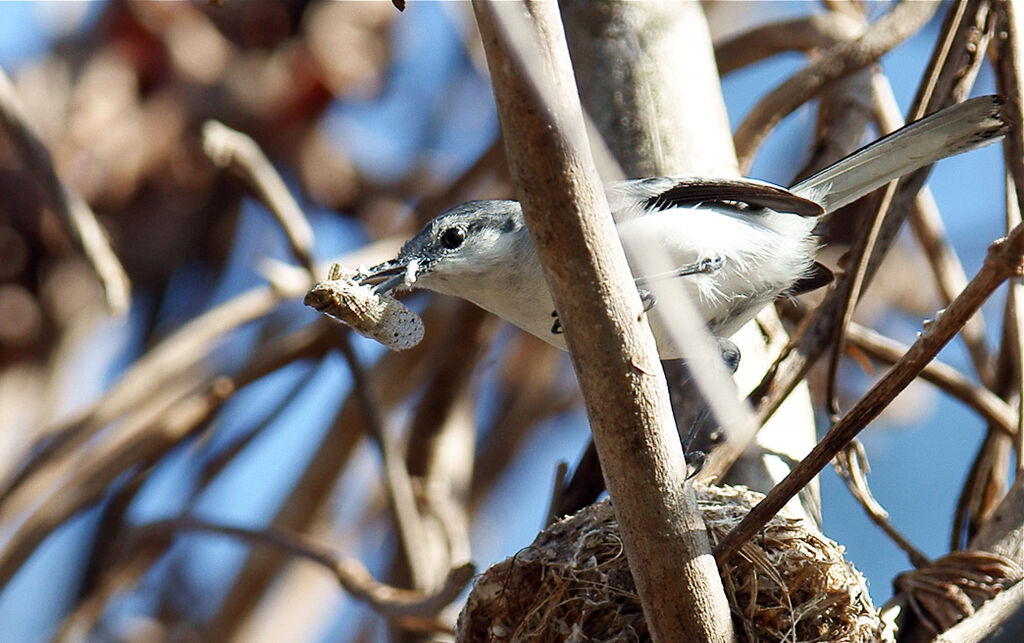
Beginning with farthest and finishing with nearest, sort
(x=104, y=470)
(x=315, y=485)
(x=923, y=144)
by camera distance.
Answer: (x=315, y=485)
(x=104, y=470)
(x=923, y=144)

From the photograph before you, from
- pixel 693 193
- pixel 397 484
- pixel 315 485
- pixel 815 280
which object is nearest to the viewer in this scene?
pixel 693 193

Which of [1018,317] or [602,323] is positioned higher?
[1018,317]

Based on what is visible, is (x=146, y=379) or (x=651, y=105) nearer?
(x=651, y=105)

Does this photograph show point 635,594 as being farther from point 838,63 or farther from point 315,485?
point 315,485

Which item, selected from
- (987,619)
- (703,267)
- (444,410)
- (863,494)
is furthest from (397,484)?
(987,619)

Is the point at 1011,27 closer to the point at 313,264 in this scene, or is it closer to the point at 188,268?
the point at 313,264

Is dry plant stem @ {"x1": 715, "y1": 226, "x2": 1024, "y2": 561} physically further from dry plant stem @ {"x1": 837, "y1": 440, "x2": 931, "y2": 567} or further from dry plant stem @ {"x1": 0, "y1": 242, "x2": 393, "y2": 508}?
dry plant stem @ {"x1": 0, "y1": 242, "x2": 393, "y2": 508}

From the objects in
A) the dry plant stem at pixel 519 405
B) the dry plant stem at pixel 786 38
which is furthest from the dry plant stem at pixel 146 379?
the dry plant stem at pixel 786 38

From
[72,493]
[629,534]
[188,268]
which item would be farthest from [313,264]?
[629,534]
